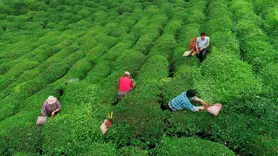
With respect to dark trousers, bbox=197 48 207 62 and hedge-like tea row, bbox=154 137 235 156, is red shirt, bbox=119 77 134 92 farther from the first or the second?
dark trousers, bbox=197 48 207 62

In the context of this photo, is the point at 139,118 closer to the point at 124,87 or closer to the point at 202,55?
the point at 124,87

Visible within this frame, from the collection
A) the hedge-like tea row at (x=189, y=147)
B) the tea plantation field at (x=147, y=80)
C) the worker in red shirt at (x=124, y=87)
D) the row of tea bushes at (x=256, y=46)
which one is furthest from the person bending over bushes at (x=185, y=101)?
the row of tea bushes at (x=256, y=46)

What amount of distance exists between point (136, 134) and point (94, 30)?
1939cm

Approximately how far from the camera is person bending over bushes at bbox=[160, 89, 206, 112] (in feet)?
54.7

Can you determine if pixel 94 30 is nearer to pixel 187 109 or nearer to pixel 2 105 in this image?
pixel 2 105

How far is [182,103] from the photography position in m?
17.0

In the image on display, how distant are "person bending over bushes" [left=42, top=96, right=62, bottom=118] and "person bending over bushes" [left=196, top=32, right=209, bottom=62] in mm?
11327

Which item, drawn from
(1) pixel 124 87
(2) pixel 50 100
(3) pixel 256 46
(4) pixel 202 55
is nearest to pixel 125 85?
(1) pixel 124 87

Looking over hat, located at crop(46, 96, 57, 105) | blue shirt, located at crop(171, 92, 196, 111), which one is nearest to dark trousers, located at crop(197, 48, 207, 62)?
blue shirt, located at crop(171, 92, 196, 111)

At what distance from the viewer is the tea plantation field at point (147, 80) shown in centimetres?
1609

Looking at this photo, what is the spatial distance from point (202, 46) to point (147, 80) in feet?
17.4

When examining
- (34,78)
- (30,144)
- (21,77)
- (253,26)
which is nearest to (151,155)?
(30,144)

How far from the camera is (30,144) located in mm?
16641

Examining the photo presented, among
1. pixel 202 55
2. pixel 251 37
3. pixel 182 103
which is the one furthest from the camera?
pixel 251 37
